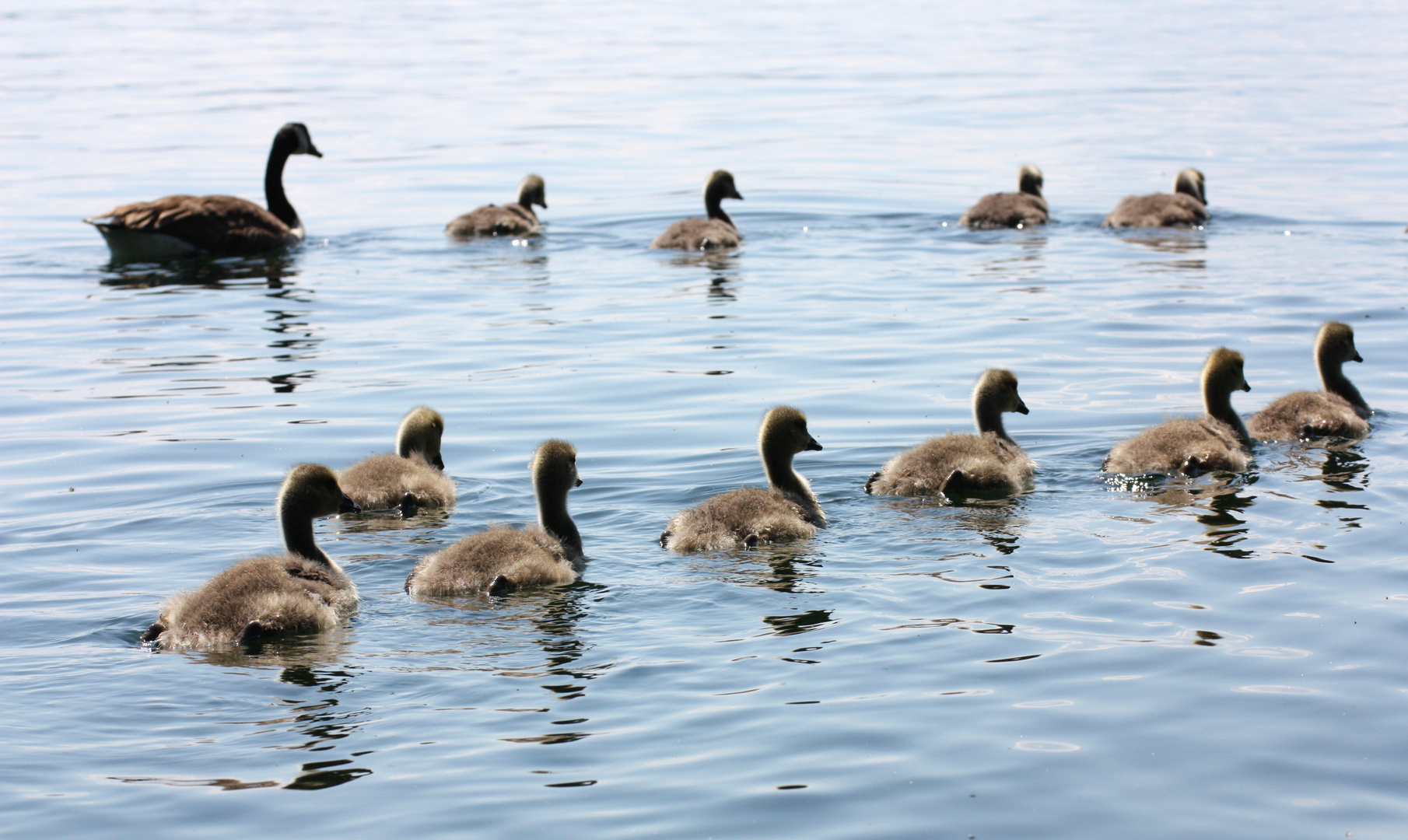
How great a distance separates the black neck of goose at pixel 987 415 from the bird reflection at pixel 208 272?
35.5 feet

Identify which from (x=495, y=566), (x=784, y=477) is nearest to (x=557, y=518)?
(x=495, y=566)

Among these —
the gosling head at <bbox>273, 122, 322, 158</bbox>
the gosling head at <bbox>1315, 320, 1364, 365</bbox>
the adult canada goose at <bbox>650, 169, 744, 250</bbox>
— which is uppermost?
the gosling head at <bbox>273, 122, 322, 158</bbox>

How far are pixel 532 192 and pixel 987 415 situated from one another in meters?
12.9

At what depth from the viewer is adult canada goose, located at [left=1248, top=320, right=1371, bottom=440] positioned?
39.3ft

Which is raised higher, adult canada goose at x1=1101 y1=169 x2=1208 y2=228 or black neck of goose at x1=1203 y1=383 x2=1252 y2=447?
adult canada goose at x1=1101 y1=169 x2=1208 y2=228

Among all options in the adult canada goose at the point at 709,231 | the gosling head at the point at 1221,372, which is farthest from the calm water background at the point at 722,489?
the gosling head at the point at 1221,372

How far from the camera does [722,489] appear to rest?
1146 cm

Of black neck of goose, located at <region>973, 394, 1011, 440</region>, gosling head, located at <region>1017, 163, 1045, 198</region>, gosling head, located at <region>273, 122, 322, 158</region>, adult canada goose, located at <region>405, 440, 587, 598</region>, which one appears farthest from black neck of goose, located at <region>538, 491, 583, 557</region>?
gosling head, located at <region>273, 122, 322, 158</region>

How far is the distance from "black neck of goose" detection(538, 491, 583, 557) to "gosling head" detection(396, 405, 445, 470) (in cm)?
195

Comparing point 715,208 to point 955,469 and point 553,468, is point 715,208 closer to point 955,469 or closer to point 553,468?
point 955,469

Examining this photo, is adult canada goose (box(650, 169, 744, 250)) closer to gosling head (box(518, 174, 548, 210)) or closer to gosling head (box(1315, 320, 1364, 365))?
gosling head (box(518, 174, 548, 210))

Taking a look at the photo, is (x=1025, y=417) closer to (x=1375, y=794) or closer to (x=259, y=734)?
(x=1375, y=794)

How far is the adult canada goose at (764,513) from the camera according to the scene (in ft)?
32.3

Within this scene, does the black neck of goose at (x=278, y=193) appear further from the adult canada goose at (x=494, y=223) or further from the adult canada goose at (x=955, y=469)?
the adult canada goose at (x=955, y=469)
